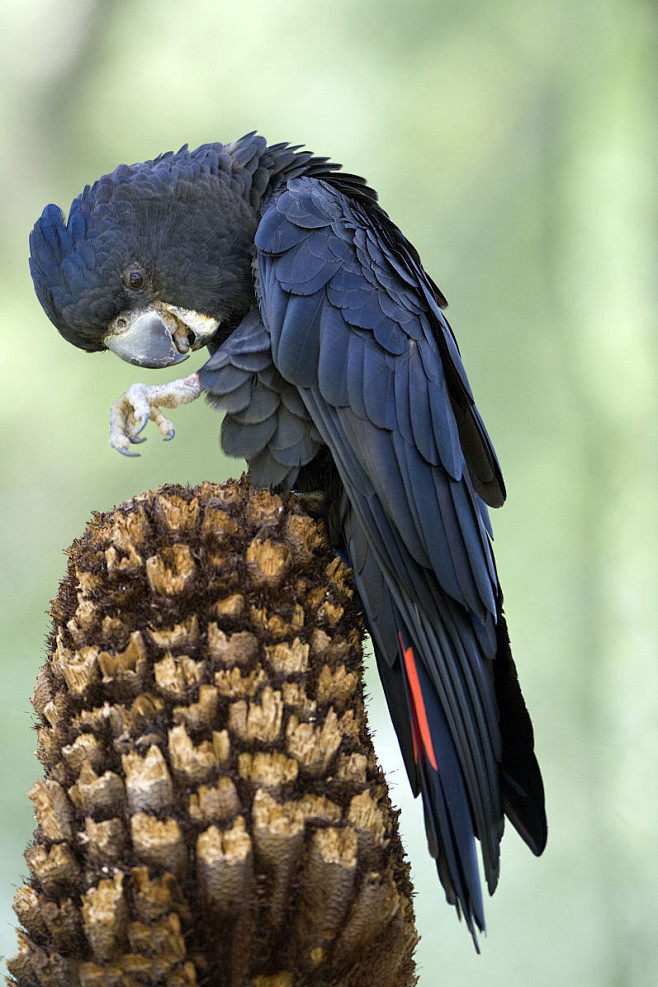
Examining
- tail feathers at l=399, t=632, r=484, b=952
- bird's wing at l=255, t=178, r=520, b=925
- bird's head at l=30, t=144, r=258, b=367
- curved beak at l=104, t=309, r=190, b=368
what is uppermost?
bird's head at l=30, t=144, r=258, b=367

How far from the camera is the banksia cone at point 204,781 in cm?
66

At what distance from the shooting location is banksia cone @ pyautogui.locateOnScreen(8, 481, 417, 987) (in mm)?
657

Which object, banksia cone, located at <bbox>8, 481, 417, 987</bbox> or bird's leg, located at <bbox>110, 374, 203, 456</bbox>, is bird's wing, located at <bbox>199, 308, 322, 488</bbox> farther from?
banksia cone, located at <bbox>8, 481, 417, 987</bbox>

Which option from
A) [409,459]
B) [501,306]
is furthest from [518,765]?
[501,306]

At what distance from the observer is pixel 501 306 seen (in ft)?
6.40

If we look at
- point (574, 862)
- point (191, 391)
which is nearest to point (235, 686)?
point (191, 391)

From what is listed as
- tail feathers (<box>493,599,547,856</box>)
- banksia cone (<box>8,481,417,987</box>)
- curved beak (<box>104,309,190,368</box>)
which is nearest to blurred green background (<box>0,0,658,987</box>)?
curved beak (<box>104,309,190,368</box>)

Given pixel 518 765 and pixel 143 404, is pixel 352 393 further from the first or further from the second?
pixel 518 765

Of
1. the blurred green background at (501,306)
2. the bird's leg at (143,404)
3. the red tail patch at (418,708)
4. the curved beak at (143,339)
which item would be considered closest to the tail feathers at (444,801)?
the red tail patch at (418,708)

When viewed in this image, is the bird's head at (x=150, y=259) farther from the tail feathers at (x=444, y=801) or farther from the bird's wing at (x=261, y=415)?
the tail feathers at (x=444, y=801)

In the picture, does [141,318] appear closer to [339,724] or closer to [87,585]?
[87,585]

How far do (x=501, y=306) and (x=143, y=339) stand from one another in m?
1.04

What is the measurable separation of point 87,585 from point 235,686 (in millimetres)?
181

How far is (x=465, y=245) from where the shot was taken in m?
1.93
